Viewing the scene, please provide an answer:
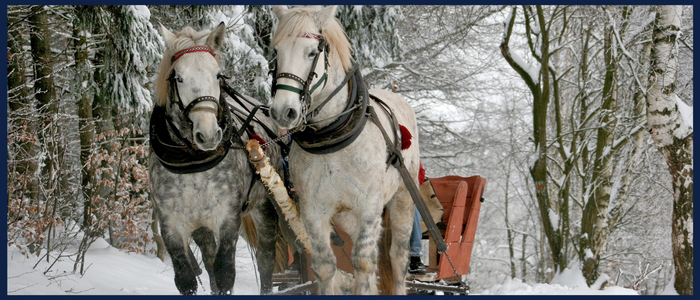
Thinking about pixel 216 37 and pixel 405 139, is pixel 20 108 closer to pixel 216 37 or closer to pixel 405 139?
pixel 216 37

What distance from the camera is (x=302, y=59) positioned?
10.7 ft

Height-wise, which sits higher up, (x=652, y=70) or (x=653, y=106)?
(x=652, y=70)

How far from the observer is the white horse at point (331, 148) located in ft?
10.9

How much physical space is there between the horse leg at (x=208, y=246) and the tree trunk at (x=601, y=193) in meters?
6.42

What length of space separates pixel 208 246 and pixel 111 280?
3.01 m

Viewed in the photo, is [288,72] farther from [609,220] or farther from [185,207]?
[609,220]

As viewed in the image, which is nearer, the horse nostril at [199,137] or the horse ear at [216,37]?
the horse nostril at [199,137]

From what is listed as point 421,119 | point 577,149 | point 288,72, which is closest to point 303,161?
point 288,72

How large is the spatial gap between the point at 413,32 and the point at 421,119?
1835 mm

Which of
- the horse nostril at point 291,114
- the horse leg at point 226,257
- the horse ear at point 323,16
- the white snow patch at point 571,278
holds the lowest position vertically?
the white snow patch at point 571,278

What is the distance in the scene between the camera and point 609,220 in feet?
32.5

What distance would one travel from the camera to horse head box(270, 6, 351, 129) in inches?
122

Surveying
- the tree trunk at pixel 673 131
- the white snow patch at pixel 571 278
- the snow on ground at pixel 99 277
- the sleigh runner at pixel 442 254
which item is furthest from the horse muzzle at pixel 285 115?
the white snow patch at pixel 571 278

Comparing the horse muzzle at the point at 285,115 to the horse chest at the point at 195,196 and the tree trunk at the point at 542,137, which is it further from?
the tree trunk at the point at 542,137
